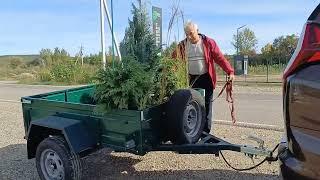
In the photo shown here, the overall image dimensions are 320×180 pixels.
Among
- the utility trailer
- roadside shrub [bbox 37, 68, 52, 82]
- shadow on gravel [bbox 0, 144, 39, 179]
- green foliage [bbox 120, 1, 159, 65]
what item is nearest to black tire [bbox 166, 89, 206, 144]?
the utility trailer

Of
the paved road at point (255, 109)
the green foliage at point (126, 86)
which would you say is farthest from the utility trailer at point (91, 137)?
the paved road at point (255, 109)

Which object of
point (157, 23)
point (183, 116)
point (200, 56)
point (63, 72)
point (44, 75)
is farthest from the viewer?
point (44, 75)

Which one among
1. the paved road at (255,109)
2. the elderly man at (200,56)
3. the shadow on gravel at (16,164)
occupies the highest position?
the elderly man at (200,56)

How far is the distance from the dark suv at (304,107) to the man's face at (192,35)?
3015 millimetres

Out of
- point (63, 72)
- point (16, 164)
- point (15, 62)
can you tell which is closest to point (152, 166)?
point (16, 164)

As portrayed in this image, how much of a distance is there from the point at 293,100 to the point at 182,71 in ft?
9.27

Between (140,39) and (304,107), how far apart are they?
2.65m

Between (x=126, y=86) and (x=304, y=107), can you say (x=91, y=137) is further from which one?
(x=304, y=107)

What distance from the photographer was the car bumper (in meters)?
2.64

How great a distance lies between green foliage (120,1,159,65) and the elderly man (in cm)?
81

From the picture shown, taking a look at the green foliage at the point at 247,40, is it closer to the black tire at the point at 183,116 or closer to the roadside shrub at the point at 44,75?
the roadside shrub at the point at 44,75

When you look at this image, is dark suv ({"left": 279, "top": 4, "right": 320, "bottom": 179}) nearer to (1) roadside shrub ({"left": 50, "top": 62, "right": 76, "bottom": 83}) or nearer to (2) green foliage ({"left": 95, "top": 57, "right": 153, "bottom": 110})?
(2) green foliage ({"left": 95, "top": 57, "right": 153, "bottom": 110})

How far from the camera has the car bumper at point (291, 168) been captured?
2637mm

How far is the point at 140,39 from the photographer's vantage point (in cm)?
502
